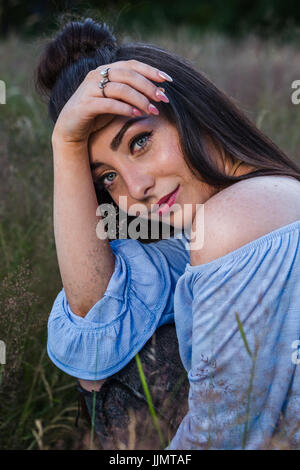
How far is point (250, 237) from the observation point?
1.35 m

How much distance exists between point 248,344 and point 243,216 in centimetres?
33

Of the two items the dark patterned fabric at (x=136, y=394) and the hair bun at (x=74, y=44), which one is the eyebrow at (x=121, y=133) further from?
the dark patterned fabric at (x=136, y=394)

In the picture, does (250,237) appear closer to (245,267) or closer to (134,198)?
(245,267)

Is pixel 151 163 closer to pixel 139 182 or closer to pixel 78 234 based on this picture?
pixel 139 182

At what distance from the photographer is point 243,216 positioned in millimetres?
1344

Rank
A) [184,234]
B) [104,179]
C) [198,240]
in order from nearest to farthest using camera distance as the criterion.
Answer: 1. [198,240]
2. [104,179]
3. [184,234]

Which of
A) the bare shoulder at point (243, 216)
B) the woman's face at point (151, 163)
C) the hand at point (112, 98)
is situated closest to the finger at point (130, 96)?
the hand at point (112, 98)

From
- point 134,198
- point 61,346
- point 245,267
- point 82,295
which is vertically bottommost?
point 61,346

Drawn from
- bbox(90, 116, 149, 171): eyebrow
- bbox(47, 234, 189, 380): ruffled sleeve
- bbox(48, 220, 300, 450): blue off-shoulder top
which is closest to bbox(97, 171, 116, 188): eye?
bbox(90, 116, 149, 171): eyebrow

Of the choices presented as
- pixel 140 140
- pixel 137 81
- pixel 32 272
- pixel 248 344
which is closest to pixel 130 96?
pixel 137 81

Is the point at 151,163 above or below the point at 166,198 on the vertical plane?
above

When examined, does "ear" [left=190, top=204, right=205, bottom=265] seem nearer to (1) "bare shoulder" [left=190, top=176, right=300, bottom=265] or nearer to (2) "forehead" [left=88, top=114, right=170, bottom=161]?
(1) "bare shoulder" [left=190, top=176, right=300, bottom=265]
